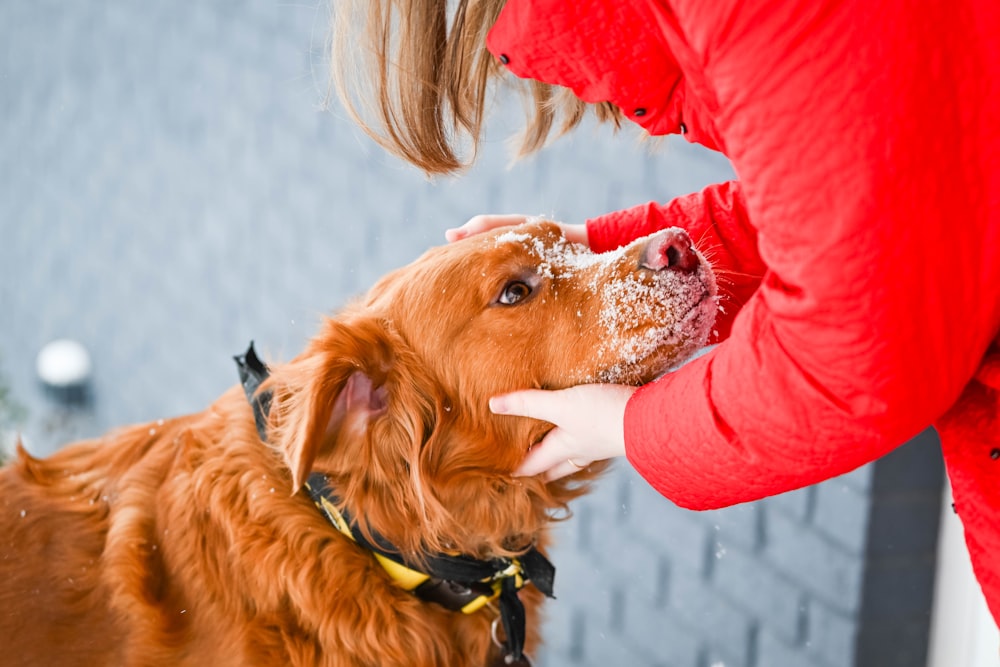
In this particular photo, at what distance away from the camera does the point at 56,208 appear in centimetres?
571

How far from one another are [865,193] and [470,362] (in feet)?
3.06

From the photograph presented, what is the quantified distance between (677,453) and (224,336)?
12.5 ft

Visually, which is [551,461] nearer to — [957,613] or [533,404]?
[533,404]

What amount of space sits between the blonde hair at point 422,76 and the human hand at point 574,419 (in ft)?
1.65

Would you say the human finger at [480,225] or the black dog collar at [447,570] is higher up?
the human finger at [480,225]

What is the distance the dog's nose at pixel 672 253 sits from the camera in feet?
5.10

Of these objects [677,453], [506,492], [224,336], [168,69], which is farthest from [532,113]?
[168,69]

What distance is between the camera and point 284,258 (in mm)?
4246

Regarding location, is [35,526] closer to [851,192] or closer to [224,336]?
[851,192]

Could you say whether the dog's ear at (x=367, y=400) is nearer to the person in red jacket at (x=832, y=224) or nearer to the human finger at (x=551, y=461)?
the human finger at (x=551, y=461)

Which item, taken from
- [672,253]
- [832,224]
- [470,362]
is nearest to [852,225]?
[832,224]

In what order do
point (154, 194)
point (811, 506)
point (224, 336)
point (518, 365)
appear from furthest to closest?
point (154, 194) → point (224, 336) → point (811, 506) → point (518, 365)

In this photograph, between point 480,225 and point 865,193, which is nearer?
point 865,193

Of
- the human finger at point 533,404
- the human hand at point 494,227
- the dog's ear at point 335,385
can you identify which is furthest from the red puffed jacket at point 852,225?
the human hand at point 494,227
